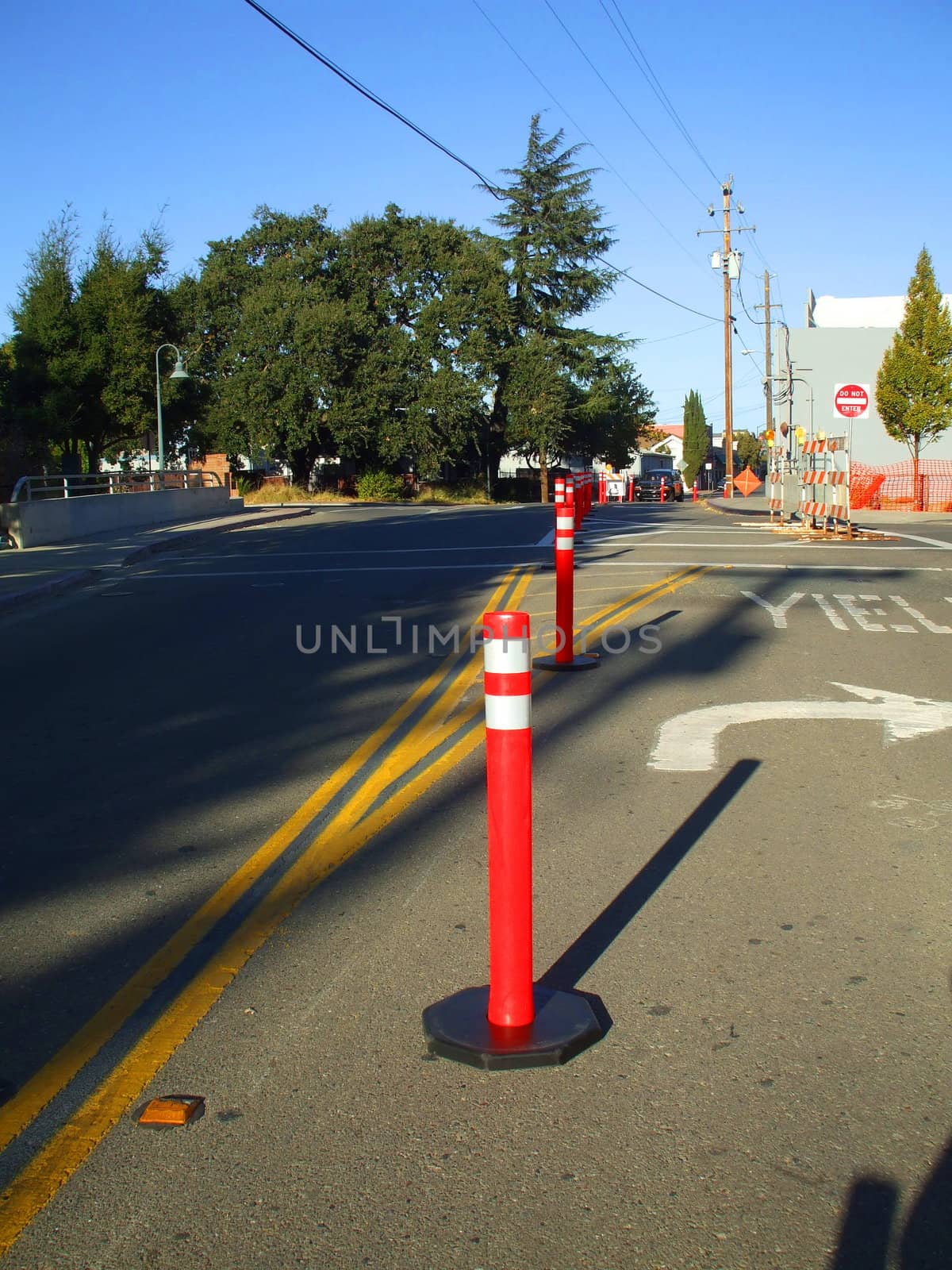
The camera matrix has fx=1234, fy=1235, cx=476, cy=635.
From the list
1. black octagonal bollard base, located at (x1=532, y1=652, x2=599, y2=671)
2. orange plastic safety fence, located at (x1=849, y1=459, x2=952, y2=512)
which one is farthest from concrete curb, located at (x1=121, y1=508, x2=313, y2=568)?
orange plastic safety fence, located at (x1=849, y1=459, x2=952, y2=512)

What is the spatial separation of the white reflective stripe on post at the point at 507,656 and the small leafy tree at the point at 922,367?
39.6 metres

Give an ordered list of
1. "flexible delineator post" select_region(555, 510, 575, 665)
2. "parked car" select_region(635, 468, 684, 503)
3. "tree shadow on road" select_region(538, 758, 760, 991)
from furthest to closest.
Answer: "parked car" select_region(635, 468, 684, 503) < "flexible delineator post" select_region(555, 510, 575, 665) < "tree shadow on road" select_region(538, 758, 760, 991)

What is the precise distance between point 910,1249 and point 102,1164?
2.00 m

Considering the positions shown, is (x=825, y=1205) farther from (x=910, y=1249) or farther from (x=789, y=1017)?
(x=789, y=1017)

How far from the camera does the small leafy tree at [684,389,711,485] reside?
395 feet

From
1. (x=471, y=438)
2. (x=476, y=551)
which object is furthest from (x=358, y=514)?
(x=471, y=438)

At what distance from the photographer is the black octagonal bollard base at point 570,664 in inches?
390

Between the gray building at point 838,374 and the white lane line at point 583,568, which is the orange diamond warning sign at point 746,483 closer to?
the gray building at point 838,374

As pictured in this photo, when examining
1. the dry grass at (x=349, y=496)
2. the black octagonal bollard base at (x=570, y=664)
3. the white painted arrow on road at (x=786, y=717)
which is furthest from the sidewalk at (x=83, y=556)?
the dry grass at (x=349, y=496)

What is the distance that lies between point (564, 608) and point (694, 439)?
11579 cm

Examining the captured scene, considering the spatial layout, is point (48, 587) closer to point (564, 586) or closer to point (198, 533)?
point (564, 586)

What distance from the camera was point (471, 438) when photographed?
58594mm

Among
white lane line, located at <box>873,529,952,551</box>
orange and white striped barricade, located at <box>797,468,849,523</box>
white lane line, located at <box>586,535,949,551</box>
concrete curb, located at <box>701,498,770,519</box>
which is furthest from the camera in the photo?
concrete curb, located at <box>701,498,770,519</box>

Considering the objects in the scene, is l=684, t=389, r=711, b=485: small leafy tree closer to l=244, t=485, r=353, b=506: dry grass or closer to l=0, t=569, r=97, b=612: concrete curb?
l=244, t=485, r=353, b=506: dry grass
